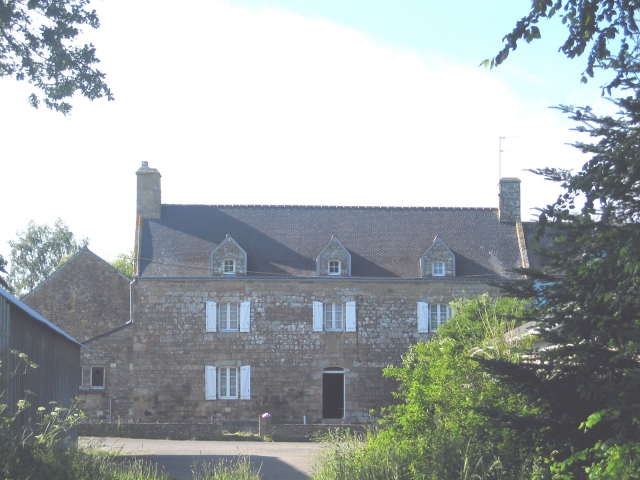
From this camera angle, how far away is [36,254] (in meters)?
55.6

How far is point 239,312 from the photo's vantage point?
3144 cm

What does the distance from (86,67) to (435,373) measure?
7966 millimetres

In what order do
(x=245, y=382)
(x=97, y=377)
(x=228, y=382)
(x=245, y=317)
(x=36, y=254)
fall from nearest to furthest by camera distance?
(x=245, y=382)
(x=228, y=382)
(x=245, y=317)
(x=97, y=377)
(x=36, y=254)

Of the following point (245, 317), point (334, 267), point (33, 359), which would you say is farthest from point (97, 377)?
point (33, 359)

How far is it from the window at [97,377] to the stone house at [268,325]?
9.2 inches

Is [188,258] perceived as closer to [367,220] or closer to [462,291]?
[367,220]

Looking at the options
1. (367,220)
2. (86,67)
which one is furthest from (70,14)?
(367,220)

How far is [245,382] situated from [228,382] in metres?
0.69

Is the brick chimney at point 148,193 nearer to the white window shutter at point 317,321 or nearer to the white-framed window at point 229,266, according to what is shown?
the white-framed window at point 229,266

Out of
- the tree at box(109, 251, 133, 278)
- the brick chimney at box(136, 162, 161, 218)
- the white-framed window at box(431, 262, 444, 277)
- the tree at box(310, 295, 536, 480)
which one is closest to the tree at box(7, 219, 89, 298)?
the tree at box(109, 251, 133, 278)

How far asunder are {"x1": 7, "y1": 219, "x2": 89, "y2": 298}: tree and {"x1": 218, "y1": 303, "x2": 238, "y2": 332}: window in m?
26.9

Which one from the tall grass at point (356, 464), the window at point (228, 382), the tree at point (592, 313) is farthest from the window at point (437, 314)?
the tree at point (592, 313)

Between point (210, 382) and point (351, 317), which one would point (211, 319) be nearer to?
point (210, 382)

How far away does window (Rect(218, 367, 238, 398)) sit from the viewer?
102ft
